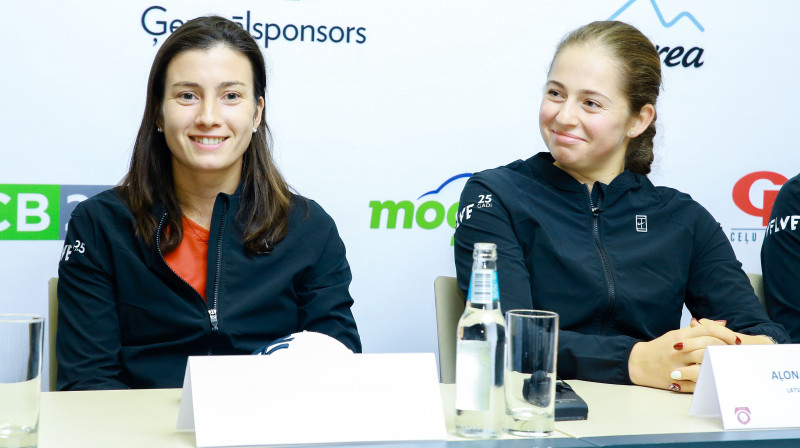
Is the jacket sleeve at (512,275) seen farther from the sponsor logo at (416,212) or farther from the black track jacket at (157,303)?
the sponsor logo at (416,212)

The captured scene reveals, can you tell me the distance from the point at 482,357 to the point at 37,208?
5.34 ft

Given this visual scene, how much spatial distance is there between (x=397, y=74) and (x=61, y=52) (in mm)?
911

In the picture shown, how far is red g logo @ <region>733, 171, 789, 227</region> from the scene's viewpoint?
9.56 ft

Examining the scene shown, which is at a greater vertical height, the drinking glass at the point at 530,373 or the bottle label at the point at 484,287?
the bottle label at the point at 484,287

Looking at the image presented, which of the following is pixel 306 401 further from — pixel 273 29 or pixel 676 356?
pixel 273 29

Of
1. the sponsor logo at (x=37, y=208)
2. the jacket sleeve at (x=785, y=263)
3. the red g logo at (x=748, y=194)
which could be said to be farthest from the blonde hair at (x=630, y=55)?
the sponsor logo at (x=37, y=208)

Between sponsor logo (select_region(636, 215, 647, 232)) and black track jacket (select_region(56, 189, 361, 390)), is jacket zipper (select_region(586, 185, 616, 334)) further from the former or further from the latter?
black track jacket (select_region(56, 189, 361, 390))

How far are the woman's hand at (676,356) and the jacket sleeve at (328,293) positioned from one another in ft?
1.93

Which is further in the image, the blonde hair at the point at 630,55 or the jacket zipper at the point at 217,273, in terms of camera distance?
the blonde hair at the point at 630,55

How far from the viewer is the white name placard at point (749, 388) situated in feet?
4.03

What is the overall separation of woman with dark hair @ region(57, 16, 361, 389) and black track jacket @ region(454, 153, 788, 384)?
352 mm

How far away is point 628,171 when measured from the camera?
2.08 m

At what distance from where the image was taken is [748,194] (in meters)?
2.92

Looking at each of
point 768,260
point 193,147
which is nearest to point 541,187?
point 768,260
